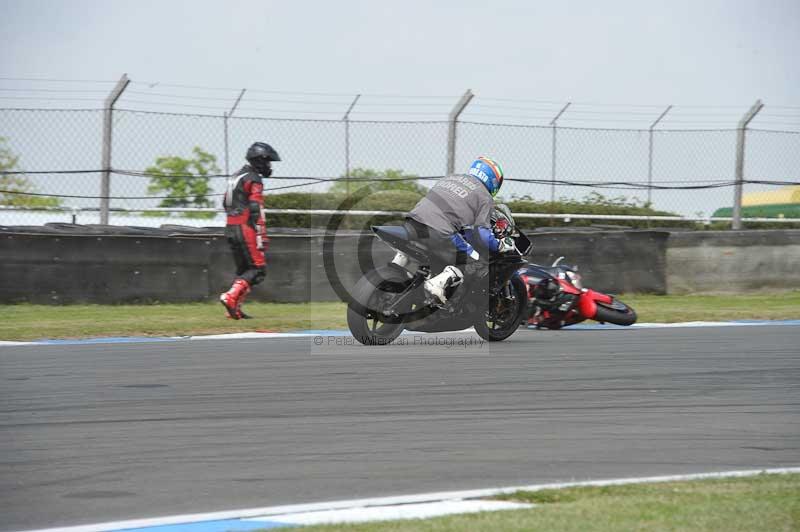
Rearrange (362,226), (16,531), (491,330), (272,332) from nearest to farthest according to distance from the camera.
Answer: (16,531)
(491,330)
(272,332)
(362,226)

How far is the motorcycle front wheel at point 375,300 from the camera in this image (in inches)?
340

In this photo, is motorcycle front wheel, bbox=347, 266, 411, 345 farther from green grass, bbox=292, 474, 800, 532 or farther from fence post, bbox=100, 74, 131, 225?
fence post, bbox=100, 74, 131, 225

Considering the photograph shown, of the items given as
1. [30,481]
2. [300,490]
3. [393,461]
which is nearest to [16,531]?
[30,481]

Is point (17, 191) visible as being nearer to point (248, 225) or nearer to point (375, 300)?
point (248, 225)

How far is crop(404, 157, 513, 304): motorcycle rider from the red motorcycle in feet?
6.57

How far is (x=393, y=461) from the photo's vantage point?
194 inches

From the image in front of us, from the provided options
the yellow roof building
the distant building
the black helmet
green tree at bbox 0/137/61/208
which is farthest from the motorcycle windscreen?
the distant building

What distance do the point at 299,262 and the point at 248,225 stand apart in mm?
1631

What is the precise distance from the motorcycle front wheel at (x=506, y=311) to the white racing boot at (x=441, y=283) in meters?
0.91

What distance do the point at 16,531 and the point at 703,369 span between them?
566 centimetres

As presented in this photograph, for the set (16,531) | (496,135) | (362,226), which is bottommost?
(16,531)

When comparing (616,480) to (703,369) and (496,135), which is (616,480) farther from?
(496,135)

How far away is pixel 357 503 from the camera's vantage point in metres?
4.19

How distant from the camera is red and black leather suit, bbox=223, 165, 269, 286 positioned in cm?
1193
